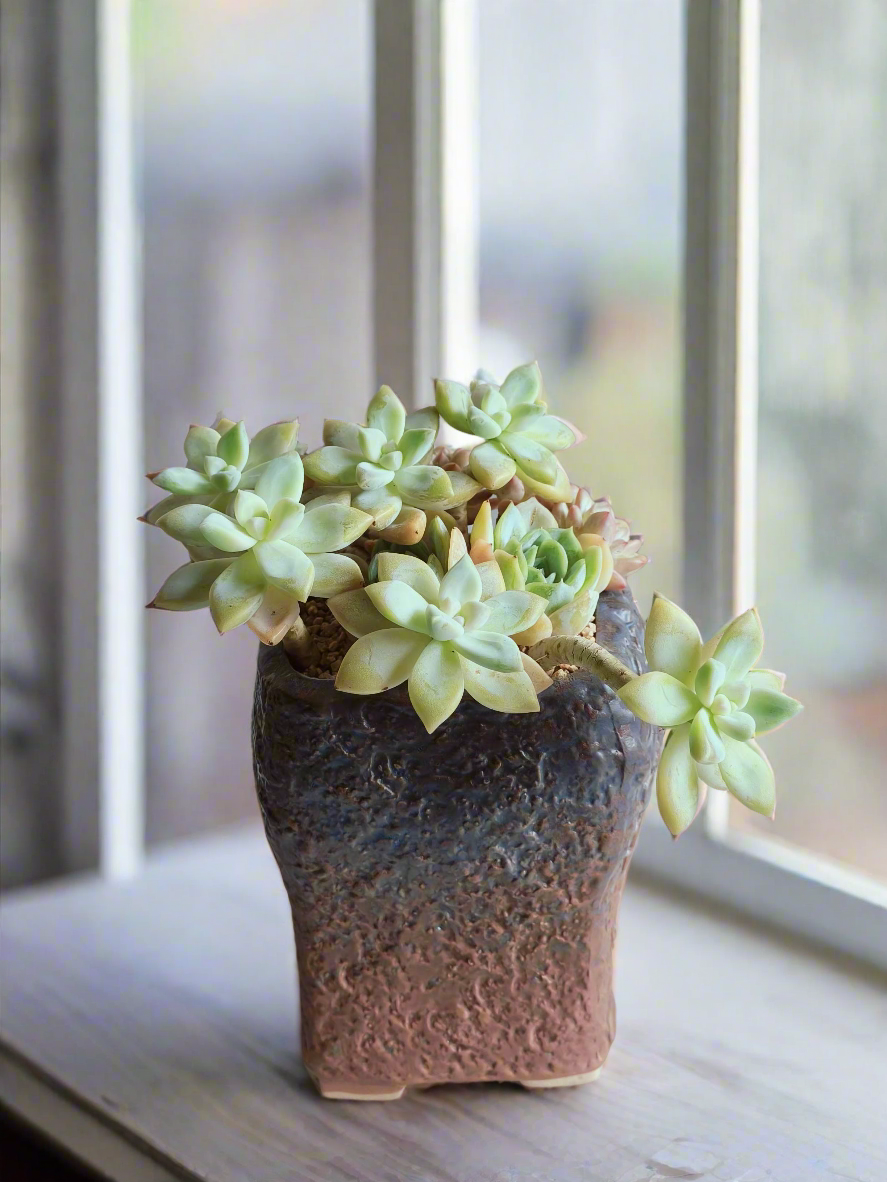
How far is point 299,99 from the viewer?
51.3 inches

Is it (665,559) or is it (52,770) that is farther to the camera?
(52,770)

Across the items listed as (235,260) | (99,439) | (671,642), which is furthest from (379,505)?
(235,260)

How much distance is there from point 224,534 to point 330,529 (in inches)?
1.8

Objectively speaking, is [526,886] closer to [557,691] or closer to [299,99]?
[557,691]

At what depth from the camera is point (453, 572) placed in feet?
1.48

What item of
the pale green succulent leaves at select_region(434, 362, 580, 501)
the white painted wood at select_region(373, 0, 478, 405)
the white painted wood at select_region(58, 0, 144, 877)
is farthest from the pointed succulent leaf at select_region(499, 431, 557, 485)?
the white painted wood at select_region(58, 0, 144, 877)

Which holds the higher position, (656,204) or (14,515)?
(656,204)

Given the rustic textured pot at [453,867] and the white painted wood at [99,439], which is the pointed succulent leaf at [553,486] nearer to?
the rustic textured pot at [453,867]

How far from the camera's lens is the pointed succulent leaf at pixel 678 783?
1.49ft

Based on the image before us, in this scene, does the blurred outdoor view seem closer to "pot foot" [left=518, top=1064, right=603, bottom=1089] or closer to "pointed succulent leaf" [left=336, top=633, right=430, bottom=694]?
"pot foot" [left=518, top=1064, right=603, bottom=1089]

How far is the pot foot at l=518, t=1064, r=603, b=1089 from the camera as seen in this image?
576mm

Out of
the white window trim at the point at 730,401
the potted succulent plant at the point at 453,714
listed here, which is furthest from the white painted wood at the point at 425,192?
the potted succulent plant at the point at 453,714

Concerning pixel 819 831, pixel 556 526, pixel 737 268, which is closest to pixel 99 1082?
pixel 556 526

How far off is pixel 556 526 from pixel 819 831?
14.7 inches
